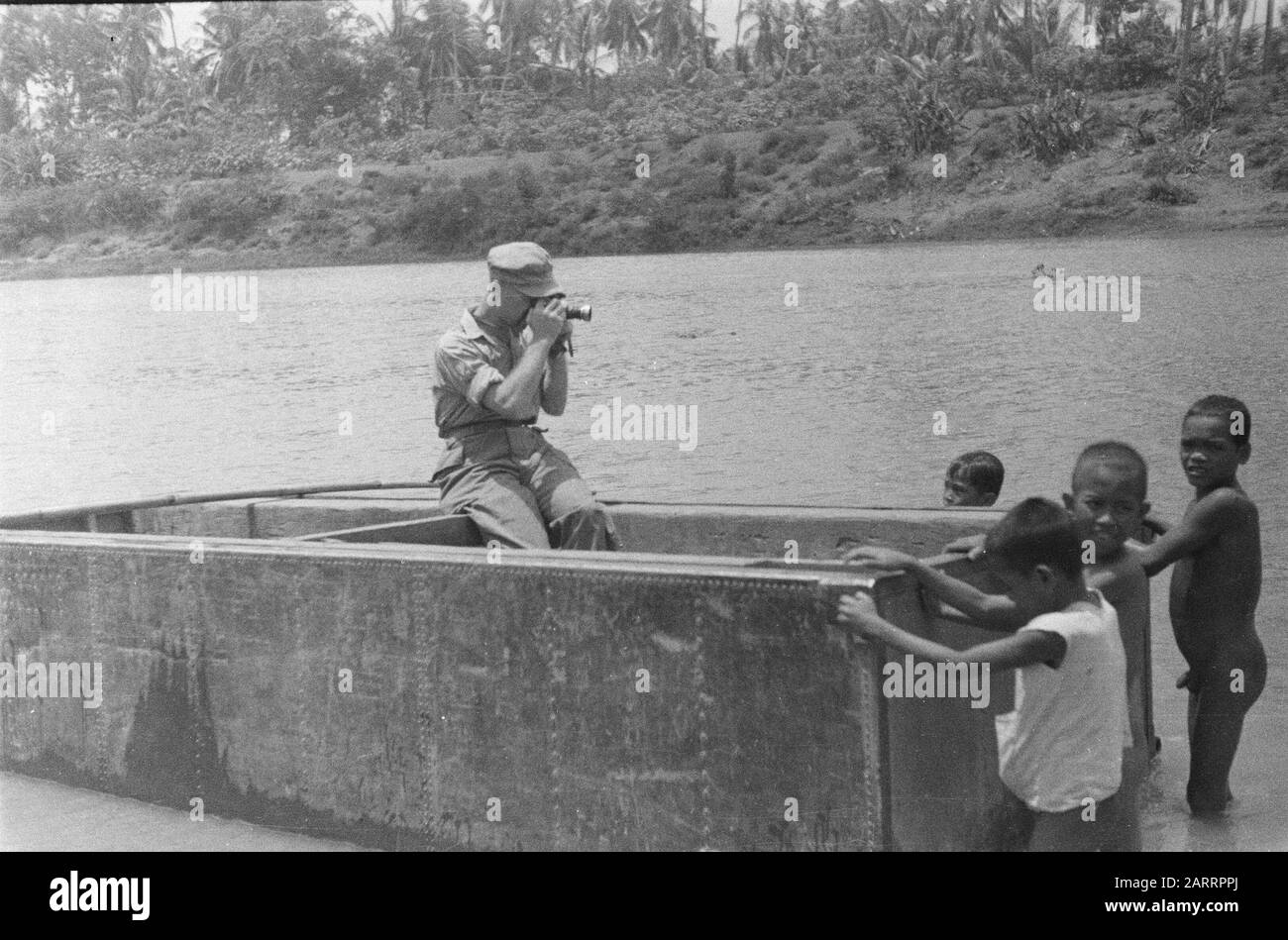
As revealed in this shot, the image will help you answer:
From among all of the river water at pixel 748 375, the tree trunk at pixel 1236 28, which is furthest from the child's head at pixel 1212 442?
the tree trunk at pixel 1236 28

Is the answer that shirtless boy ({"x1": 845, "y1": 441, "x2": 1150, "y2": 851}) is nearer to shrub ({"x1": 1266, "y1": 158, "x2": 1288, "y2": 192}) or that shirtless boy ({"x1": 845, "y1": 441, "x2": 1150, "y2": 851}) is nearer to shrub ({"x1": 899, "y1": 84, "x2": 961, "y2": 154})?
shrub ({"x1": 899, "y1": 84, "x2": 961, "y2": 154})

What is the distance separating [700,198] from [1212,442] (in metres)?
19.1

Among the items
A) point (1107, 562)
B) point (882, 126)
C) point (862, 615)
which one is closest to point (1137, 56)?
point (882, 126)

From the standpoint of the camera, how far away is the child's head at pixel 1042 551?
3344 mm

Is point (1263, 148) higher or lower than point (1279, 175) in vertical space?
higher

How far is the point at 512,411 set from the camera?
5137mm

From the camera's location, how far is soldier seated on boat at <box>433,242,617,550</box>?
5.13 metres

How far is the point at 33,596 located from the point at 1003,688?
306 cm

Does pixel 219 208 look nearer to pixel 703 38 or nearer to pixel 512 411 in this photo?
pixel 703 38

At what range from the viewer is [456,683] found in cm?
436

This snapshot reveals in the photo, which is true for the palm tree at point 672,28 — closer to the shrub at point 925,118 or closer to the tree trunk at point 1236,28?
the shrub at point 925,118

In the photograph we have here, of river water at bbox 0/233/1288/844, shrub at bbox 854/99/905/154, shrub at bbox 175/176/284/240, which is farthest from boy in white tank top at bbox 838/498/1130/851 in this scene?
shrub at bbox 175/176/284/240

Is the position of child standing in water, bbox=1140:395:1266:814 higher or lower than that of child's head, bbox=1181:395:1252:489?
lower

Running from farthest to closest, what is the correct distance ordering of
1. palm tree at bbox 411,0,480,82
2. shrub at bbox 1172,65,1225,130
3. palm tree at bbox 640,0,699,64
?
palm tree at bbox 411,0,480,82
palm tree at bbox 640,0,699,64
shrub at bbox 1172,65,1225,130
